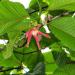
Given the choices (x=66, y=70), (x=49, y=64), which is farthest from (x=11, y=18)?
(x=49, y=64)

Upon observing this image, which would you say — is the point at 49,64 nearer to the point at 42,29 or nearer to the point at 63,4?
the point at 42,29

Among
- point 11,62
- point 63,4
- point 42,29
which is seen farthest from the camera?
point 11,62

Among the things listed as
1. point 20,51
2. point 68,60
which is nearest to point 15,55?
point 20,51

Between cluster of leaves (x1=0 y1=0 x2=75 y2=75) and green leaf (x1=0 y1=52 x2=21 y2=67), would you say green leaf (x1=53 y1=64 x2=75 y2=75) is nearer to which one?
cluster of leaves (x1=0 y1=0 x2=75 y2=75)

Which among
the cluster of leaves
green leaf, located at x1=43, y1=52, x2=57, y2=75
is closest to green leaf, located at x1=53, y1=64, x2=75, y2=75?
the cluster of leaves

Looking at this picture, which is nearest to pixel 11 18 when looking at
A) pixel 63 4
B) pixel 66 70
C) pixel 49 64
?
pixel 63 4

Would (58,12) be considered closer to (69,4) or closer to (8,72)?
(69,4)

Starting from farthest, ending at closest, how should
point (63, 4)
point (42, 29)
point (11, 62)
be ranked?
point (11, 62) → point (42, 29) → point (63, 4)

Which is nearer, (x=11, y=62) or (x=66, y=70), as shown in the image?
(x=66, y=70)
